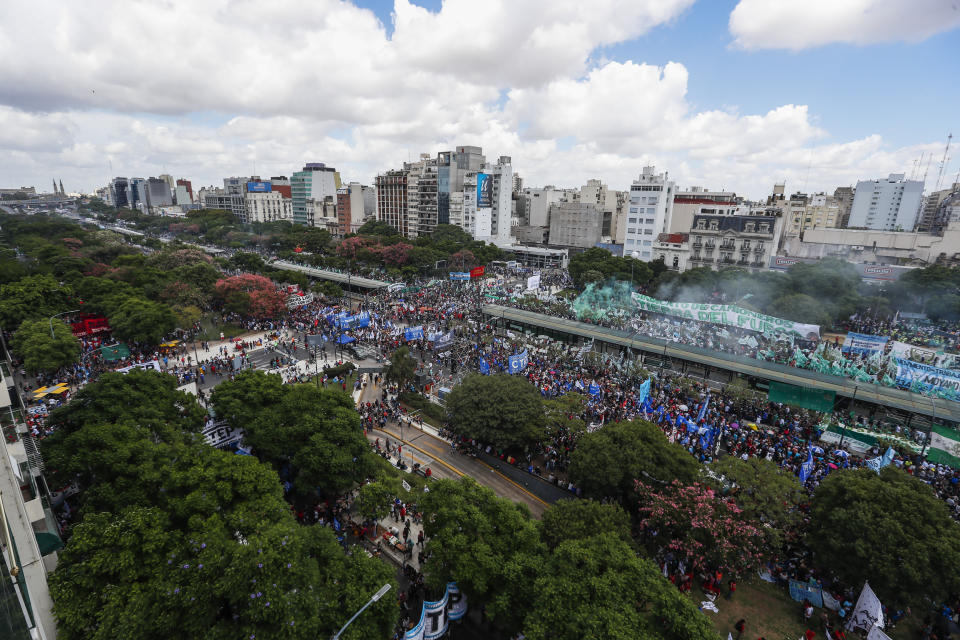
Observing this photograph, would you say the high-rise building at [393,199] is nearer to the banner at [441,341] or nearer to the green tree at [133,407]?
the banner at [441,341]

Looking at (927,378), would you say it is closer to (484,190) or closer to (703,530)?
(703,530)

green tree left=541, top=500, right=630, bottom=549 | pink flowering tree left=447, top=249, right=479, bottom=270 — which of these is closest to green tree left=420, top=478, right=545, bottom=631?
green tree left=541, top=500, right=630, bottom=549

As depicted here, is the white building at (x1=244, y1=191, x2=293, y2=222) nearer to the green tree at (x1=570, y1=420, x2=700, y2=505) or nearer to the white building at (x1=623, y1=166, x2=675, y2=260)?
the white building at (x1=623, y1=166, x2=675, y2=260)

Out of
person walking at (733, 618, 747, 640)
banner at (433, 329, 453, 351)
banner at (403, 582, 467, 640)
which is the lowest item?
person walking at (733, 618, 747, 640)

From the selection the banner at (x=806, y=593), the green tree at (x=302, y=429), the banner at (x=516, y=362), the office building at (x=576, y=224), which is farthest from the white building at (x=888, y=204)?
the green tree at (x=302, y=429)

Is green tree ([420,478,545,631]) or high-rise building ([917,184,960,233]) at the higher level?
high-rise building ([917,184,960,233])

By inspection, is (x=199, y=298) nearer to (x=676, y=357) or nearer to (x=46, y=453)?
(x=46, y=453)

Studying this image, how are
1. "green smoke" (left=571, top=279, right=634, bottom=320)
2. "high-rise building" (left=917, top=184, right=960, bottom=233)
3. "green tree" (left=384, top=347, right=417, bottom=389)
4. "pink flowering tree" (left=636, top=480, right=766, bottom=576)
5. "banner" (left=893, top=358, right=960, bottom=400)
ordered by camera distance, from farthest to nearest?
"high-rise building" (left=917, top=184, right=960, bottom=233)
"green smoke" (left=571, top=279, right=634, bottom=320)
"green tree" (left=384, top=347, right=417, bottom=389)
"banner" (left=893, top=358, right=960, bottom=400)
"pink flowering tree" (left=636, top=480, right=766, bottom=576)
